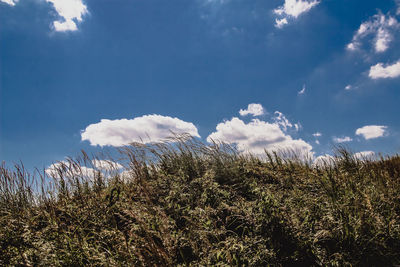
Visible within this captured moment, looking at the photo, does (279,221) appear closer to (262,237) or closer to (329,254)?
(262,237)

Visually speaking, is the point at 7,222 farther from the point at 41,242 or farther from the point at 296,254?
the point at 296,254

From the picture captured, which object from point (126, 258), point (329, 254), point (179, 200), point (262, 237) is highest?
point (179, 200)

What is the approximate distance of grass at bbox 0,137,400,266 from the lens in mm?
3199

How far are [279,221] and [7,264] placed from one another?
12.7 feet

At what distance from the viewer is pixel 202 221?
377 centimetres

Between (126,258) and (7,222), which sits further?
(7,222)

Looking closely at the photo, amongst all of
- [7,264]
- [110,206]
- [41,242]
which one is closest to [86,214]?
[110,206]

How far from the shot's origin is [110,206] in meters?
4.65

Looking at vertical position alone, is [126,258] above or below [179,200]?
below

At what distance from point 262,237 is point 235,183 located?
203 cm

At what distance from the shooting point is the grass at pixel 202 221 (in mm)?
3199

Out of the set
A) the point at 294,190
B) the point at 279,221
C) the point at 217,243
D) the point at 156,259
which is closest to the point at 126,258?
the point at 156,259

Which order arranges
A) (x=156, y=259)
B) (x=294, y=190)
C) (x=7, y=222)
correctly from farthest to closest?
1. (x=294, y=190)
2. (x=7, y=222)
3. (x=156, y=259)

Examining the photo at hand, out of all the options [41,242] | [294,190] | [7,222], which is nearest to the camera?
[41,242]
